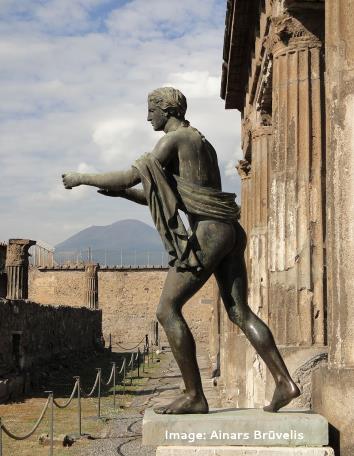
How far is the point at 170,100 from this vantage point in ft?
17.6

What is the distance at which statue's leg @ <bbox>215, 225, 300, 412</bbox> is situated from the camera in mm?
4977

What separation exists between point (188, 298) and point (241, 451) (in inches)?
39.9

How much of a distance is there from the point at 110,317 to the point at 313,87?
41.7 metres

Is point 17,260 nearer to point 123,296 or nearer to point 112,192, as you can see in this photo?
point 123,296

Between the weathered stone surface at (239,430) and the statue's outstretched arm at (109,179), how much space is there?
4.97 feet

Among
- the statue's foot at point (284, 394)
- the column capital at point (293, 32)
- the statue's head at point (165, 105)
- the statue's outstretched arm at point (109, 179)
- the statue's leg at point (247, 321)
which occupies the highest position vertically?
Result: the column capital at point (293, 32)

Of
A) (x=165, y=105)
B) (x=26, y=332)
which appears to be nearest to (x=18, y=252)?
(x=26, y=332)

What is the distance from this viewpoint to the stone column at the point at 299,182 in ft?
28.8

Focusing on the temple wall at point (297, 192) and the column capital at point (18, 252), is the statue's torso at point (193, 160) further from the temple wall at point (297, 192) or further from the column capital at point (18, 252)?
the column capital at point (18, 252)

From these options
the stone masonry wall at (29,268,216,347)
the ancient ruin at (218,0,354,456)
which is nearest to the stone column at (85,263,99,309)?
the stone masonry wall at (29,268,216,347)

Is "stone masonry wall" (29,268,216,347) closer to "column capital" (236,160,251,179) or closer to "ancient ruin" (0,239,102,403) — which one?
"ancient ruin" (0,239,102,403)

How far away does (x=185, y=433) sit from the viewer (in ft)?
15.5

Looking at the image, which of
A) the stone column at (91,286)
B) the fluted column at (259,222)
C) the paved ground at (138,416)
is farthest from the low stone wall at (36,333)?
the fluted column at (259,222)

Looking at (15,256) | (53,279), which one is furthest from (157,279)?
(15,256)
